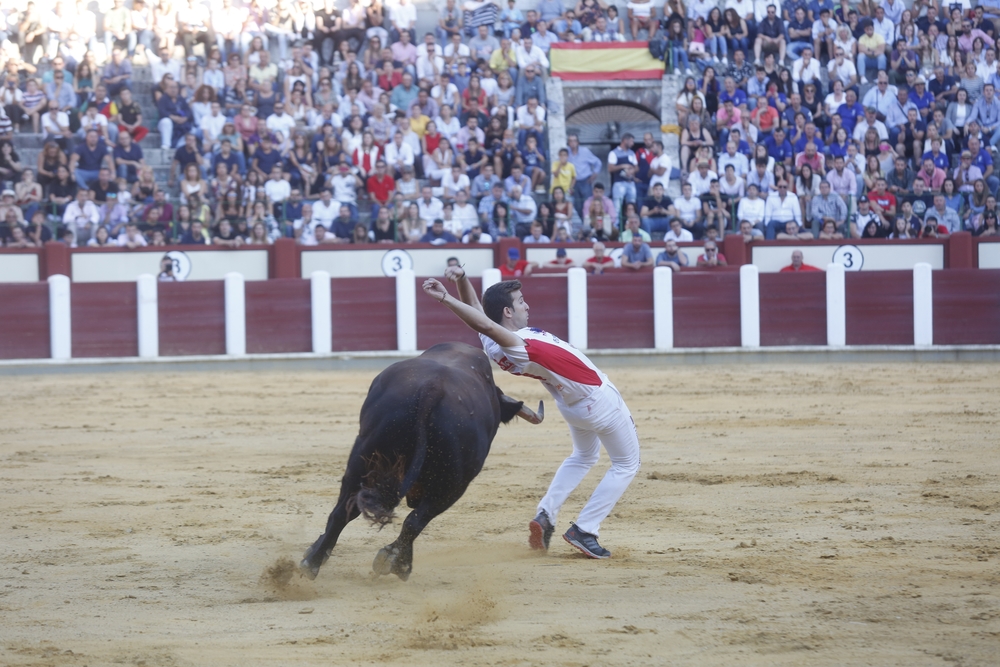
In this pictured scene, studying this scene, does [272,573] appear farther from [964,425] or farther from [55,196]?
[55,196]

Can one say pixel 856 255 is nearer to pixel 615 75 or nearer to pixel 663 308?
pixel 663 308

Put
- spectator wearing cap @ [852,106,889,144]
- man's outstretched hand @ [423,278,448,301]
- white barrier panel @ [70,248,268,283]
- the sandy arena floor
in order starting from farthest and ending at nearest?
1. spectator wearing cap @ [852,106,889,144]
2. white barrier panel @ [70,248,268,283]
3. man's outstretched hand @ [423,278,448,301]
4. the sandy arena floor

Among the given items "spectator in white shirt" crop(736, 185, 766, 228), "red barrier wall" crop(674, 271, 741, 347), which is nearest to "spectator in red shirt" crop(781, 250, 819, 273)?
"spectator in white shirt" crop(736, 185, 766, 228)

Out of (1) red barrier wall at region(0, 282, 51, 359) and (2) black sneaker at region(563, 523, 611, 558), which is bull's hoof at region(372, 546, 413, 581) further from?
(1) red barrier wall at region(0, 282, 51, 359)

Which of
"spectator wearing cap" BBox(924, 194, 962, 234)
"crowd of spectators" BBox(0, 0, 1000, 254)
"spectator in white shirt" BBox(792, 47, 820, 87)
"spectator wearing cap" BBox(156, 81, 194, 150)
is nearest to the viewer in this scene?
"crowd of spectators" BBox(0, 0, 1000, 254)

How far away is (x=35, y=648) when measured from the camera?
334cm

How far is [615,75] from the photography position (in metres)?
16.8

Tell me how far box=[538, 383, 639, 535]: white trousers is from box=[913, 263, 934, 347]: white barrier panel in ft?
30.6

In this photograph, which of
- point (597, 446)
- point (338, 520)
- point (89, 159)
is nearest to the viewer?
point (338, 520)

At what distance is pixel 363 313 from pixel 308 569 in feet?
29.8

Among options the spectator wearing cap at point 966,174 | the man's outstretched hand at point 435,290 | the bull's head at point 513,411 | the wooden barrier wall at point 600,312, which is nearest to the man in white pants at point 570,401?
the bull's head at point 513,411

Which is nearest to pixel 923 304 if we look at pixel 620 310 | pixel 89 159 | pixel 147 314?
pixel 620 310

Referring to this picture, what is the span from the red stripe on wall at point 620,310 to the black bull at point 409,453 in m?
8.93

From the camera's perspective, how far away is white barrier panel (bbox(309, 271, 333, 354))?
12.9 metres
